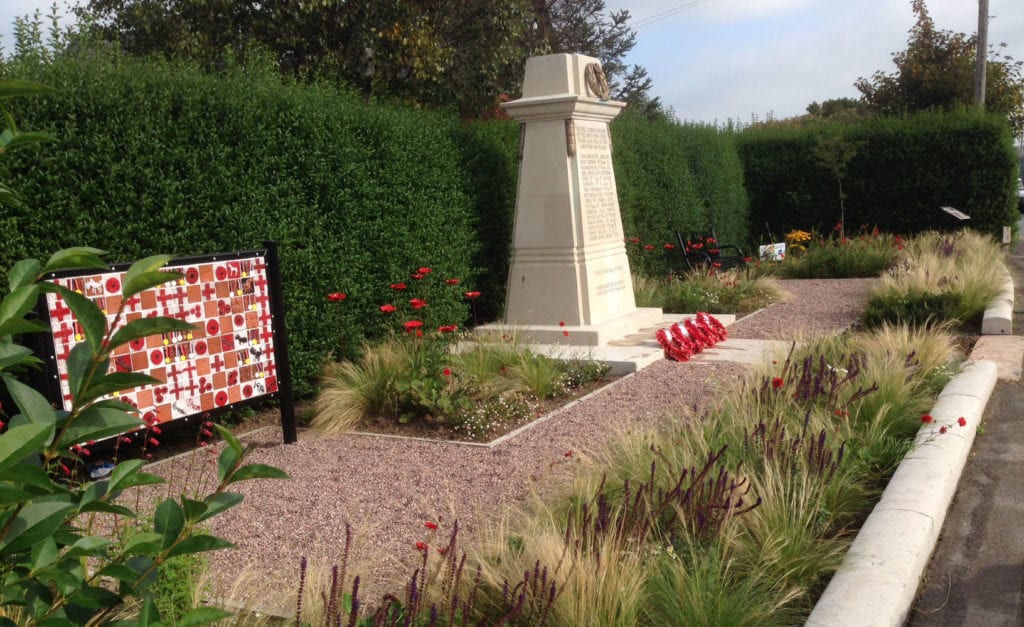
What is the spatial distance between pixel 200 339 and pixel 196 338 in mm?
38

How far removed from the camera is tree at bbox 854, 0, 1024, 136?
27891 millimetres

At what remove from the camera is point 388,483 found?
5207 millimetres

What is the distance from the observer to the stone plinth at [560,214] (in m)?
9.66

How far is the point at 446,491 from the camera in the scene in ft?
16.5

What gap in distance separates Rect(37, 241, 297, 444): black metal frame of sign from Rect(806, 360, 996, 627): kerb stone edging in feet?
11.2

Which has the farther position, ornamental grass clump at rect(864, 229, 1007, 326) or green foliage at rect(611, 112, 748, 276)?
green foliage at rect(611, 112, 748, 276)

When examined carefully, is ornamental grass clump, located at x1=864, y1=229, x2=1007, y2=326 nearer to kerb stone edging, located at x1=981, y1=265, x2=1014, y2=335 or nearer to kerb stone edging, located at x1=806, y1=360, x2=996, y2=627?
kerb stone edging, located at x1=981, y1=265, x2=1014, y2=335

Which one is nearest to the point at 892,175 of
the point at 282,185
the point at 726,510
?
the point at 282,185

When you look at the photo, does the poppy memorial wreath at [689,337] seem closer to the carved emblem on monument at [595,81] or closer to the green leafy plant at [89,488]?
the carved emblem on monument at [595,81]

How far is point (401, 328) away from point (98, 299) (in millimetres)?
3744

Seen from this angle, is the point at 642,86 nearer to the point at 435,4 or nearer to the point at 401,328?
the point at 435,4

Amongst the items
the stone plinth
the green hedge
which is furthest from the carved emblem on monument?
the green hedge

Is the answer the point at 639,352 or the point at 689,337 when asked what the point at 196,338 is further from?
the point at 689,337

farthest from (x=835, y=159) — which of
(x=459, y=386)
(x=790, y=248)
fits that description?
(x=459, y=386)
